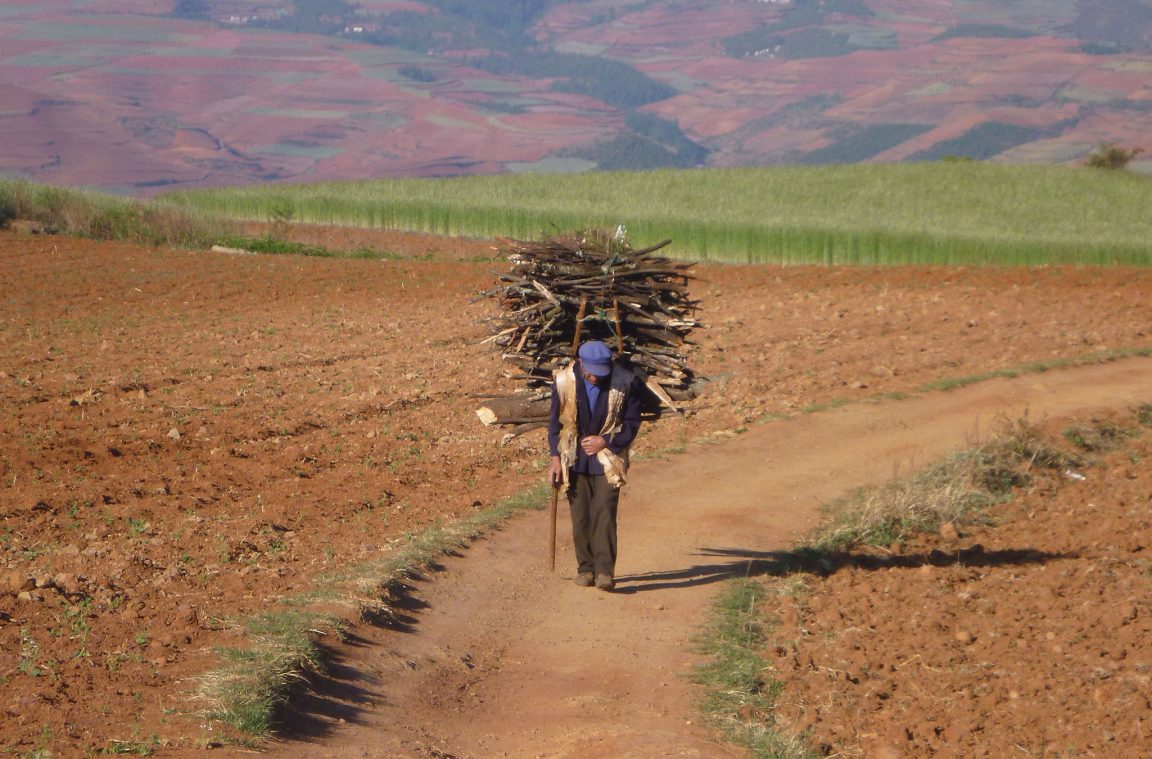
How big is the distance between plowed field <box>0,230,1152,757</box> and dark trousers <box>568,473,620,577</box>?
0.31m

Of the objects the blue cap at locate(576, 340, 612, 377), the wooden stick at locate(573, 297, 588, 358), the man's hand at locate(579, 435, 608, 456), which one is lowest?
the man's hand at locate(579, 435, 608, 456)

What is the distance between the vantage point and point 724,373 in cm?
1845

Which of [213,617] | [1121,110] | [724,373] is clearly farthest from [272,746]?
[1121,110]

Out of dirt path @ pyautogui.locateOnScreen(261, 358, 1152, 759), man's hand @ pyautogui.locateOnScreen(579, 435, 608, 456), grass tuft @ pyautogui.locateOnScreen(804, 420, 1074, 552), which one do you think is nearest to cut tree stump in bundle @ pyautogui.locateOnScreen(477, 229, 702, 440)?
man's hand @ pyautogui.locateOnScreen(579, 435, 608, 456)

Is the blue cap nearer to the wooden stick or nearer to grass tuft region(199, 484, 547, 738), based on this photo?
the wooden stick

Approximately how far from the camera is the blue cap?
363 inches

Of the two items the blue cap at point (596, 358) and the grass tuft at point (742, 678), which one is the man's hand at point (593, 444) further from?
the grass tuft at point (742, 678)

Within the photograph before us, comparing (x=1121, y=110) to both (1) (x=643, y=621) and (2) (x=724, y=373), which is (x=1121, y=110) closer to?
(2) (x=724, y=373)

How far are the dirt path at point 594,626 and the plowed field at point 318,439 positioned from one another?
50mm

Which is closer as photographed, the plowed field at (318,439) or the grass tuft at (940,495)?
the plowed field at (318,439)

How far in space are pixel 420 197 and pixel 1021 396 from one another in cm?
3315

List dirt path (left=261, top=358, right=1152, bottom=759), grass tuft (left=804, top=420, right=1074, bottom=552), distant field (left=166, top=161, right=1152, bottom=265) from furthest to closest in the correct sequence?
distant field (left=166, top=161, right=1152, bottom=265)
grass tuft (left=804, top=420, right=1074, bottom=552)
dirt path (left=261, top=358, right=1152, bottom=759)

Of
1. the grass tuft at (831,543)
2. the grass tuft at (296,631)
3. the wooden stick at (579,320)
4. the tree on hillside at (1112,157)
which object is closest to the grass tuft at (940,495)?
the grass tuft at (831,543)

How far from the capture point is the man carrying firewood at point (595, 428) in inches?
372
